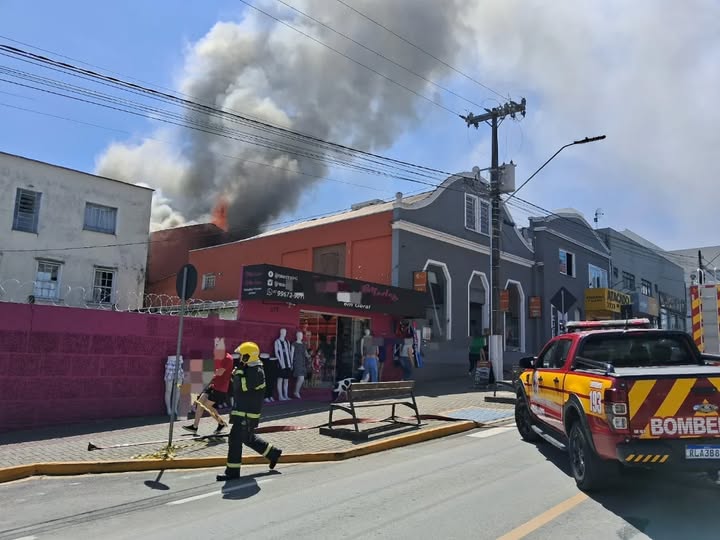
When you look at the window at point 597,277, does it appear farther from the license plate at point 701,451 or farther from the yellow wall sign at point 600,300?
the license plate at point 701,451

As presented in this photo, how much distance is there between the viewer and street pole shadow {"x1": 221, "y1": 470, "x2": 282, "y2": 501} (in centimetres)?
643

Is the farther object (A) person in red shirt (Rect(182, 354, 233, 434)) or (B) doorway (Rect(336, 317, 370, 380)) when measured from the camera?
(B) doorway (Rect(336, 317, 370, 380))

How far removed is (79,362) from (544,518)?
358 inches

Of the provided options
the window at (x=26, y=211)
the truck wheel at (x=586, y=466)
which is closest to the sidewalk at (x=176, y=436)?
the truck wheel at (x=586, y=466)

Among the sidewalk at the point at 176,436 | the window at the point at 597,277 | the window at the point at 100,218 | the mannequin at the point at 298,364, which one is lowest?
the sidewalk at the point at 176,436

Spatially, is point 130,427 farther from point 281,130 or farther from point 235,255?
point 235,255

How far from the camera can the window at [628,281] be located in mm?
37844

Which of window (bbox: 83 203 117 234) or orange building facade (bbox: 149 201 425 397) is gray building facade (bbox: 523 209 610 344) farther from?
window (bbox: 83 203 117 234)

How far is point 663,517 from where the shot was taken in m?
5.19

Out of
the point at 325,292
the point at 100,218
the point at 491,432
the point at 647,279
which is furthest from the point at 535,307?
the point at 100,218

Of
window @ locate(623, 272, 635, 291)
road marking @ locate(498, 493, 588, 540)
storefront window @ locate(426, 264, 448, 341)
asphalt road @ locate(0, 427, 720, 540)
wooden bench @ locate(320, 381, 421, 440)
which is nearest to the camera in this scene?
road marking @ locate(498, 493, 588, 540)

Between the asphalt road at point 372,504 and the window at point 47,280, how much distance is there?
62.4 ft

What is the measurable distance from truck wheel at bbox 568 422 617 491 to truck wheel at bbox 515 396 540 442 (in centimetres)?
255

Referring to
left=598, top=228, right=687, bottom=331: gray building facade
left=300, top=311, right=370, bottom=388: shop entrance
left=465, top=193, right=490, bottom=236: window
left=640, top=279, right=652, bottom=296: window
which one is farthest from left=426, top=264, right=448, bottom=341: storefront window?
left=640, top=279, right=652, bottom=296: window
